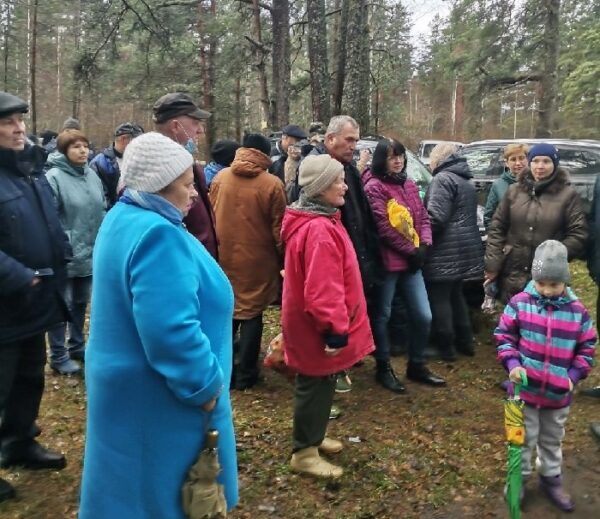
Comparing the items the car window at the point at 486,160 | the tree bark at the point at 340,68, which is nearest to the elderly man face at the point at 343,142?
the tree bark at the point at 340,68

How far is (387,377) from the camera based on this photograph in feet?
17.5

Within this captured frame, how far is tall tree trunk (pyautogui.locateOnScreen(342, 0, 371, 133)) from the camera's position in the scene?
1128cm

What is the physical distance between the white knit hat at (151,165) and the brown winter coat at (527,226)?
376 centimetres

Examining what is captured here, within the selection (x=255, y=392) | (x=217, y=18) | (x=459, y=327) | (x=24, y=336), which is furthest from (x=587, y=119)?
(x=24, y=336)

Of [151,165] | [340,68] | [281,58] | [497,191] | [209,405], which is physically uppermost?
[281,58]

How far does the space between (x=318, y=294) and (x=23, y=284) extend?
1568 mm

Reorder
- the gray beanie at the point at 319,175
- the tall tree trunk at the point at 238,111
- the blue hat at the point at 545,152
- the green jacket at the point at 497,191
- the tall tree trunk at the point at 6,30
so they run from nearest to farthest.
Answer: the gray beanie at the point at 319,175
the blue hat at the point at 545,152
the green jacket at the point at 497,191
the tall tree trunk at the point at 238,111
the tall tree trunk at the point at 6,30

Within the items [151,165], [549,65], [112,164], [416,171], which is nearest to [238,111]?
[549,65]

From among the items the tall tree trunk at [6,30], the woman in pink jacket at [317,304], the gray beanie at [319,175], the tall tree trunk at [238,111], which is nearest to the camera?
the woman in pink jacket at [317,304]

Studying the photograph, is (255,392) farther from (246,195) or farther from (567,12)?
(567,12)

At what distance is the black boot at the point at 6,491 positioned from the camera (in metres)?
3.51

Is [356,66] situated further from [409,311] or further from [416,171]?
[409,311]

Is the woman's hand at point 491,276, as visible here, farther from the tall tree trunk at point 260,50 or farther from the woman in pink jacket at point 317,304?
the tall tree trunk at point 260,50

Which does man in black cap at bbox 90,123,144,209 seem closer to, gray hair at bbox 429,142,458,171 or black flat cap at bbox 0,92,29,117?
black flat cap at bbox 0,92,29,117
